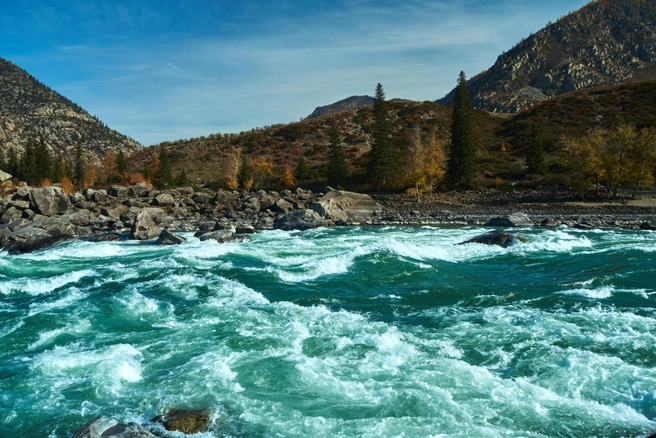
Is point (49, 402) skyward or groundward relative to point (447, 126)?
groundward

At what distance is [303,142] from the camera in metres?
76.7

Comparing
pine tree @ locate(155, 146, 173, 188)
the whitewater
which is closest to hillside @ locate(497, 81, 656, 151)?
pine tree @ locate(155, 146, 173, 188)

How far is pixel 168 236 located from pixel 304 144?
54536mm

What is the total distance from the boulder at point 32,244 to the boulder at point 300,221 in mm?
12780

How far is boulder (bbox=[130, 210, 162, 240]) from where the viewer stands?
2498 centimetres

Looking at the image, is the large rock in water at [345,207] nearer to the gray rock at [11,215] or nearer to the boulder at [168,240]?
the boulder at [168,240]

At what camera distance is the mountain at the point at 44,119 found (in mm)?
103938

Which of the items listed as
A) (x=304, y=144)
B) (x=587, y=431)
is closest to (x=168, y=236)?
(x=587, y=431)

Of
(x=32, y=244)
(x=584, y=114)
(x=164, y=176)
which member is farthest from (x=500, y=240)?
(x=584, y=114)

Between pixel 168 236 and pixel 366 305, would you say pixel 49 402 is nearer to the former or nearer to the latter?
pixel 366 305

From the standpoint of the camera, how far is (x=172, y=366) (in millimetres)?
8312

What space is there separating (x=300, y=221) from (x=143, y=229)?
33.4 feet

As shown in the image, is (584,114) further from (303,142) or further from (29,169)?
(29,169)

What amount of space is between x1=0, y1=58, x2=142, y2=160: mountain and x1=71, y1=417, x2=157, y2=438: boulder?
11113 cm
